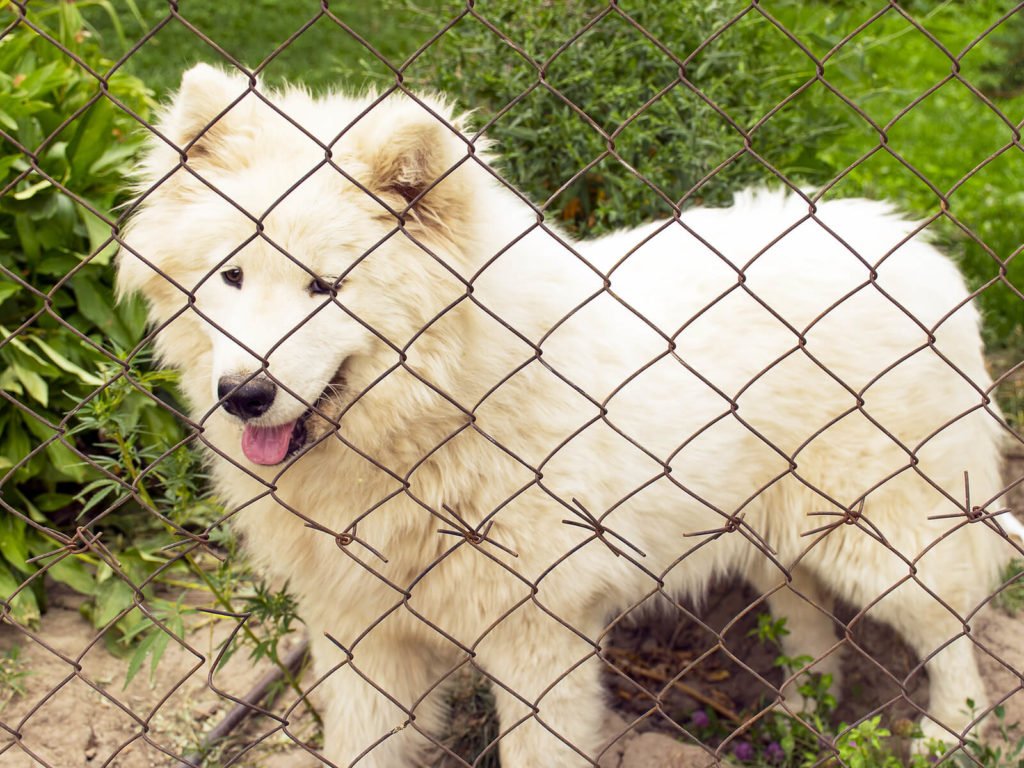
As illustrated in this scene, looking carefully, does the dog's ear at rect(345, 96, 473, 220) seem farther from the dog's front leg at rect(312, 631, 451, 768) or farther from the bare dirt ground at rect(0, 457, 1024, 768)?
the bare dirt ground at rect(0, 457, 1024, 768)

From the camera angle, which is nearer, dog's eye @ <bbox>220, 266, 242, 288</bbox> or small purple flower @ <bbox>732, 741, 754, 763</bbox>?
dog's eye @ <bbox>220, 266, 242, 288</bbox>

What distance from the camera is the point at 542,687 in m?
2.58

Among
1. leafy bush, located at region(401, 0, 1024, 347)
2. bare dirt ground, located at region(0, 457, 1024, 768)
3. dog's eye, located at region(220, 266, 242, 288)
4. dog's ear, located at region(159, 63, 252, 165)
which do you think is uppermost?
leafy bush, located at region(401, 0, 1024, 347)

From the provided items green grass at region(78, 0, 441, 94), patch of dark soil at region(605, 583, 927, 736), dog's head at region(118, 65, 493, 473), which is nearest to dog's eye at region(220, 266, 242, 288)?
dog's head at region(118, 65, 493, 473)

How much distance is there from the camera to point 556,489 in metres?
2.44

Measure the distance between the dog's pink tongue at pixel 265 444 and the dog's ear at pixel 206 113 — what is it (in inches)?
25.7

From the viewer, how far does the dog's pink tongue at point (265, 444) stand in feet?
7.36

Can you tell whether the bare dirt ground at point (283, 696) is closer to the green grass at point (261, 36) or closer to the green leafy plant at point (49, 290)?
the green leafy plant at point (49, 290)

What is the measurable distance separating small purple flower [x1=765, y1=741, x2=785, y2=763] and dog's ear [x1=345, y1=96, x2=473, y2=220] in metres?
2.09

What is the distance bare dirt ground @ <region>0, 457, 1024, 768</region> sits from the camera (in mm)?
2979

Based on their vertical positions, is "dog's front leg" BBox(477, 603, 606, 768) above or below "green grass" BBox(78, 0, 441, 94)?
below

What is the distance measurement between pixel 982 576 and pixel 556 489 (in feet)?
5.58

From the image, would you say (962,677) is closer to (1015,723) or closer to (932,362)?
(1015,723)

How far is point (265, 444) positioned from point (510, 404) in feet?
1.95
